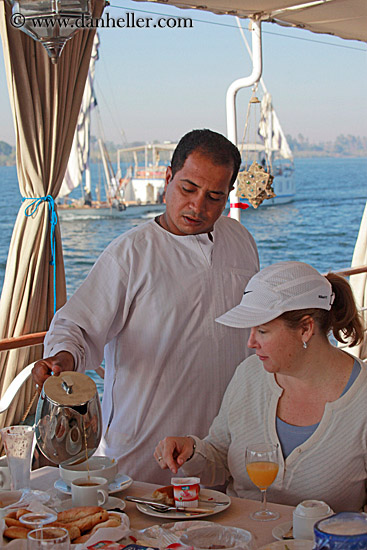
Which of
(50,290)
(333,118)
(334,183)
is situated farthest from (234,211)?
(334,183)

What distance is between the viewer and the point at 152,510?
57.2 inches

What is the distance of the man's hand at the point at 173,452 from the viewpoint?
1625 millimetres

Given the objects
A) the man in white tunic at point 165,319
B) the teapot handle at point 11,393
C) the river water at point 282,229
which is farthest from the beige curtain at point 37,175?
the river water at point 282,229

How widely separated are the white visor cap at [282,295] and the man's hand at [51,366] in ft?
1.24

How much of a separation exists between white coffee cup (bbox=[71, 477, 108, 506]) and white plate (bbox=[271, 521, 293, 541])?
1.16 feet

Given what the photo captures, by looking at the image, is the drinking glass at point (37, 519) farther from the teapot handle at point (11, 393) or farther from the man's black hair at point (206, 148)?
the teapot handle at point (11, 393)

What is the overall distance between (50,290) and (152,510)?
2.13 metres

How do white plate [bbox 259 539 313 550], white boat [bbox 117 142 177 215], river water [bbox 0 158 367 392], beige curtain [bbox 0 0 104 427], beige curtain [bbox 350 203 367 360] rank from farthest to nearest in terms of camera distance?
river water [bbox 0 158 367 392], white boat [bbox 117 142 177 215], beige curtain [bbox 350 203 367 360], beige curtain [bbox 0 0 104 427], white plate [bbox 259 539 313 550]

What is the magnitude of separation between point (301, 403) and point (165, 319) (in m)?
0.44

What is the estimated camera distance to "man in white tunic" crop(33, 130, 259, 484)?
187 centimetres

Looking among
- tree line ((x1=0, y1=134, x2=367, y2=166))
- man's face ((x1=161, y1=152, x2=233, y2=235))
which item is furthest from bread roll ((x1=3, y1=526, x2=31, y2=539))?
tree line ((x1=0, y1=134, x2=367, y2=166))

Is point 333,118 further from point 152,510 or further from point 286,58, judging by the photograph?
point 152,510

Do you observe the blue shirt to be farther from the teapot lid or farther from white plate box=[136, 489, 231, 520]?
the teapot lid

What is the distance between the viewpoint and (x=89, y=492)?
1443 millimetres
